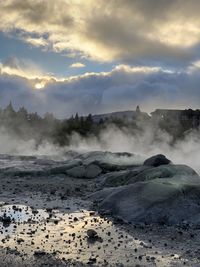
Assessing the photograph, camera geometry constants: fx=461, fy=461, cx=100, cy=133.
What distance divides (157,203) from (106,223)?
2.46 meters

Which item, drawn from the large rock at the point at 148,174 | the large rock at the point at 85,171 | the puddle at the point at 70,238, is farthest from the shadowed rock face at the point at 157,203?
the large rock at the point at 85,171

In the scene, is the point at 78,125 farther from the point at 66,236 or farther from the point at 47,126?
the point at 66,236

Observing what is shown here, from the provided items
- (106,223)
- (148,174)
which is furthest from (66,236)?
(148,174)

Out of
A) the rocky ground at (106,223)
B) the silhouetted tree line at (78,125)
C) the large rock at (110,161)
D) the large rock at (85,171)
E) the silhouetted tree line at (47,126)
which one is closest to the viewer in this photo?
the rocky ground at (106,223)

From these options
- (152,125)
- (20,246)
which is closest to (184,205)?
(20,246)

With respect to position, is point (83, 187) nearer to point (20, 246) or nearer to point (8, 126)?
point (20, 246)

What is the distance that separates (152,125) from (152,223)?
86.3 metres

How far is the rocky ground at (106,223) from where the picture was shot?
12.4 metres

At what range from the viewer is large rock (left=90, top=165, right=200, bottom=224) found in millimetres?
17562

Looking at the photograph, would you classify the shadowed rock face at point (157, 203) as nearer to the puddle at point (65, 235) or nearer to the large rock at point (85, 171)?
the puddle at point (65, 235)

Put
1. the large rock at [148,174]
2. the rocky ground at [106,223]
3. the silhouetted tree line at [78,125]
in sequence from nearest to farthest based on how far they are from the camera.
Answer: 1. the rocky ground at [106,223]
2. the large rock at [148,174]
3. the silhouetted tree line at [78,125]

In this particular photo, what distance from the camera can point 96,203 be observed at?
2138 cm

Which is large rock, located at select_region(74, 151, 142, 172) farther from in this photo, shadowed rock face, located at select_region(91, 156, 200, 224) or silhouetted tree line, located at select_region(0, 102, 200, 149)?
silhouetted tree line, located at select_region(0, 102, 200, 149)

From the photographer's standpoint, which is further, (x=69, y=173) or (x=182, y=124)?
(x=182, y=124)
